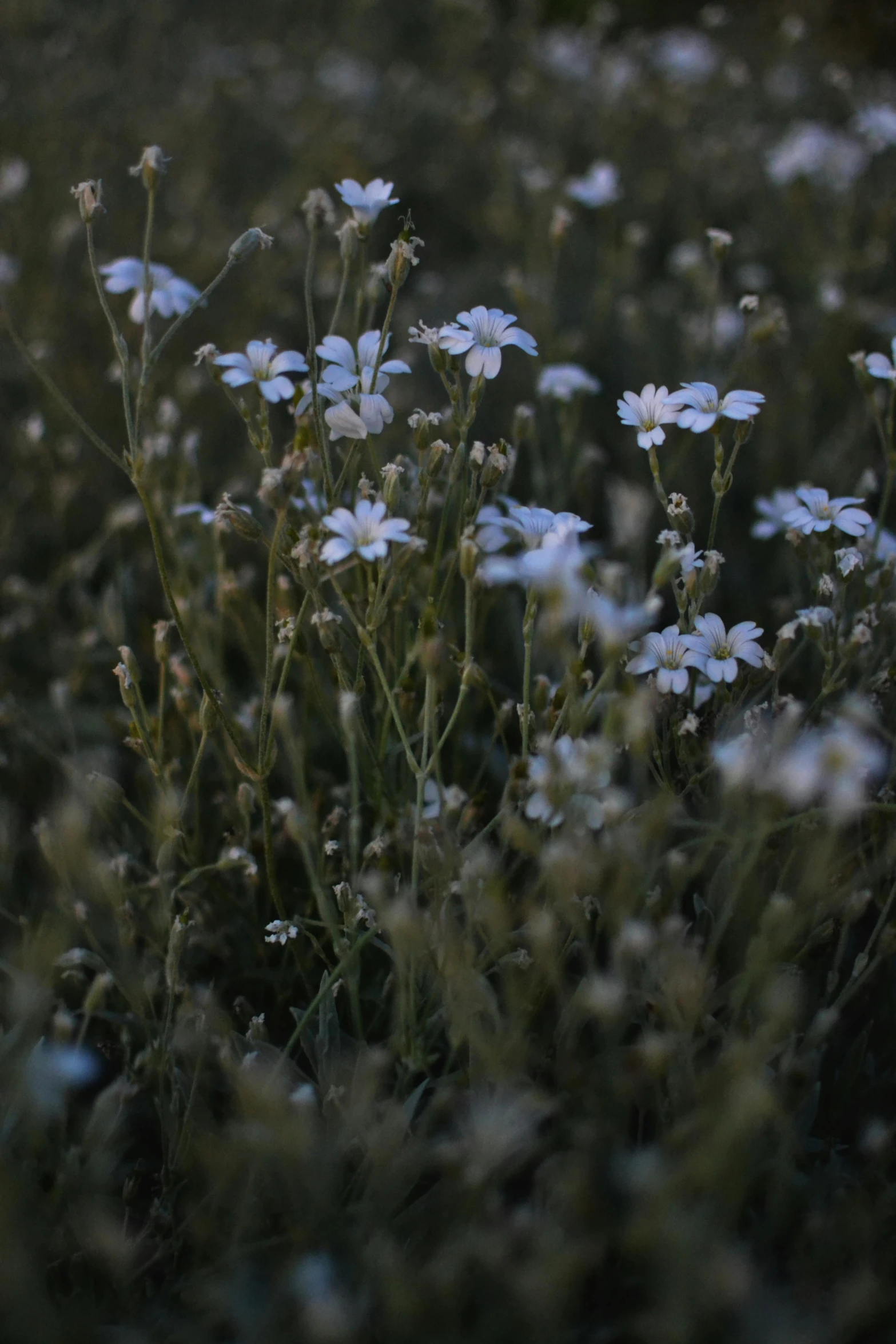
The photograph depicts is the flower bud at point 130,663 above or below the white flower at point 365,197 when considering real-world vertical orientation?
below

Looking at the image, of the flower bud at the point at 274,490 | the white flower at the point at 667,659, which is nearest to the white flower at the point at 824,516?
the white flower at the point at 667,659

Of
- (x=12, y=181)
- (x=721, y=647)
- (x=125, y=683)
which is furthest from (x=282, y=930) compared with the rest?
(x=12, y=181)

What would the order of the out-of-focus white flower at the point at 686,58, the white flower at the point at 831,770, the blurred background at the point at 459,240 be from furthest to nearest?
the out-of-focus white flower at the point at 686,58 → the blurred background at the point at 459,240 → the white flower at the point at 831,770

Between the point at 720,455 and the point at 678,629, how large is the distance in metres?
0.32

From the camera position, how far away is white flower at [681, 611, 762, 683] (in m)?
1.61

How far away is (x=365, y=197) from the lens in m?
1.81

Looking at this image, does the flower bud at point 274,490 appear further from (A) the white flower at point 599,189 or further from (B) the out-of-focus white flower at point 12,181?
(B) the out-of-focus white flower at point 12,181

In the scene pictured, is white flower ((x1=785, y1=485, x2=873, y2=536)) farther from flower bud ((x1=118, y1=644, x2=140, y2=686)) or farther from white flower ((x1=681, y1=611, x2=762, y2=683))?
flower bud ((x1=118, y1=644, x2=140, y2=686))

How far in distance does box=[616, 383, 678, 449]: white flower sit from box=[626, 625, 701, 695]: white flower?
0.30 meters

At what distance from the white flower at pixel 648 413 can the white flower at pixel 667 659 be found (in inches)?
11.8

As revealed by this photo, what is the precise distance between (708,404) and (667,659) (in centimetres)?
44

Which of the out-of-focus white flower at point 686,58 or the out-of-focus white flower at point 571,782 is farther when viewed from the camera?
the out-of-focus white flower at point 686,58

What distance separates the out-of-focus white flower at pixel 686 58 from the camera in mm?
5055

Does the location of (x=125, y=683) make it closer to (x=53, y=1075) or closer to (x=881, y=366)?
(x=53, y=1075)
